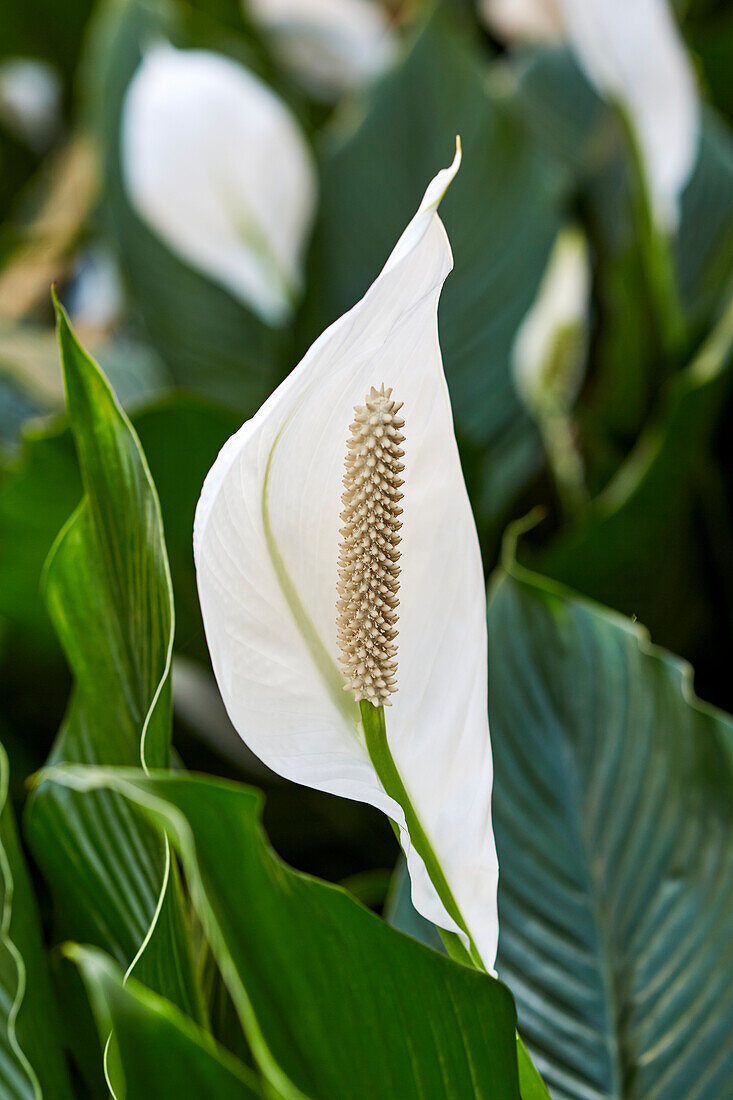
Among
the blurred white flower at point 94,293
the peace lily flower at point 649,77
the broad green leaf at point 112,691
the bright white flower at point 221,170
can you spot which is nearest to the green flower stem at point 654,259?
the peace lily flower at point 649,77

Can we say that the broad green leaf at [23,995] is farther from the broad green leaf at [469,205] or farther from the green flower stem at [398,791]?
the broad green leaf at [469,205]

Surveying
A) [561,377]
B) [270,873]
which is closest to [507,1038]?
[270,873]

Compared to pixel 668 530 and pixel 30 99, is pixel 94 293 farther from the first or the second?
pixel 668 530

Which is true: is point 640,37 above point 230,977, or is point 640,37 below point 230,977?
above

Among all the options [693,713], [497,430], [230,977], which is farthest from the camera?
[497,430]

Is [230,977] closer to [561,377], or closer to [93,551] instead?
[93,551]

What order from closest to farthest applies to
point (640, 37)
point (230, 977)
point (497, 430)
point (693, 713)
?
point (230, 977)
point (693, 713)
point (640, 37)
point (497, 430)

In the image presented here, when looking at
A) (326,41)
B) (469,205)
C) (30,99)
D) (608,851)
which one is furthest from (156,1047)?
(30,99)
